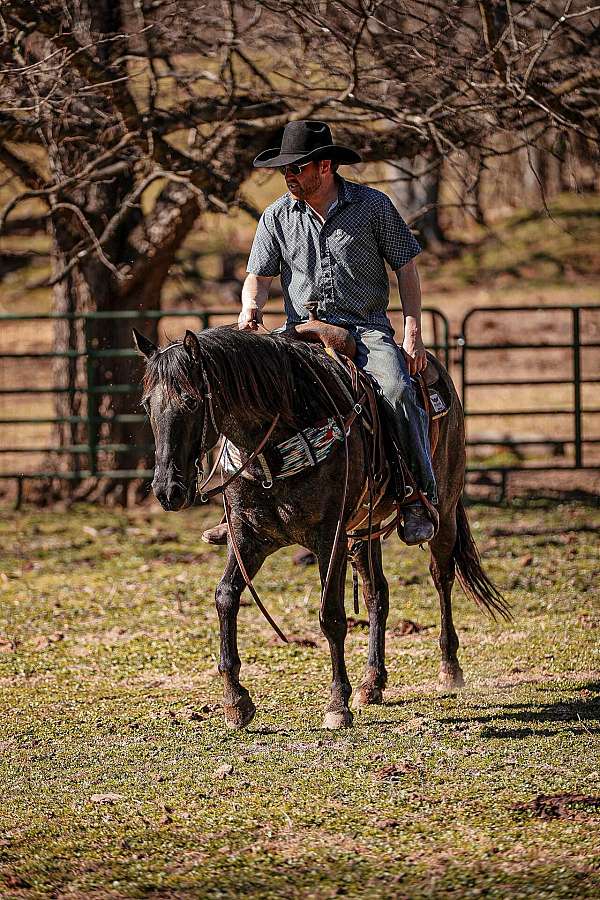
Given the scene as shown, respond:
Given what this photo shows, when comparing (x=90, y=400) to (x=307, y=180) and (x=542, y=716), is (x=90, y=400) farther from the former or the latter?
(x=542, y=716)

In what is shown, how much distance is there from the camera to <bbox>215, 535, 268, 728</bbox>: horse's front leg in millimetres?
5520

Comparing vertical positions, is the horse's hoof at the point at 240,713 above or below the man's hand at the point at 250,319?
below

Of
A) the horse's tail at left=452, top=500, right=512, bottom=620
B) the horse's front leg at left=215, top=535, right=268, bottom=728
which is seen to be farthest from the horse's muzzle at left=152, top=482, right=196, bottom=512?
the horse's tail at left=452, top=500, right=512, bottom=620

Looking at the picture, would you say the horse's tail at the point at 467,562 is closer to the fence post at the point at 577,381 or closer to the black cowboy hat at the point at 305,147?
the black cowboy hat at the point at 305,147

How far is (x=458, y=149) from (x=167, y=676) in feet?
16.1

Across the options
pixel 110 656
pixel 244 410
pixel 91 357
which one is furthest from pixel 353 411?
pixel 91 357

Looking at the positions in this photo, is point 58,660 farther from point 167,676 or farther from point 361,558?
point 361,558

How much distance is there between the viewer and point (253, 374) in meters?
5.05

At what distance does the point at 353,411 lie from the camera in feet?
17.9

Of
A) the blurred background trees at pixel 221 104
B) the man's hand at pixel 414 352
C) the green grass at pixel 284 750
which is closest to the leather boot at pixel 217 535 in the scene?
the green grass at pixel 284 750

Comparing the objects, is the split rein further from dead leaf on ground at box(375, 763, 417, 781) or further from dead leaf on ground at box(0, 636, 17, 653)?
dead leaf on ground at box(0, 636, 17, 653)

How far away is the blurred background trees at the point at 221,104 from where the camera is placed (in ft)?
30.3

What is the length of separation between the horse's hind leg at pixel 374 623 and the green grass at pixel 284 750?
0.43ft

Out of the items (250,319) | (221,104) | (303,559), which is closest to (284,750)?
(250,319)
